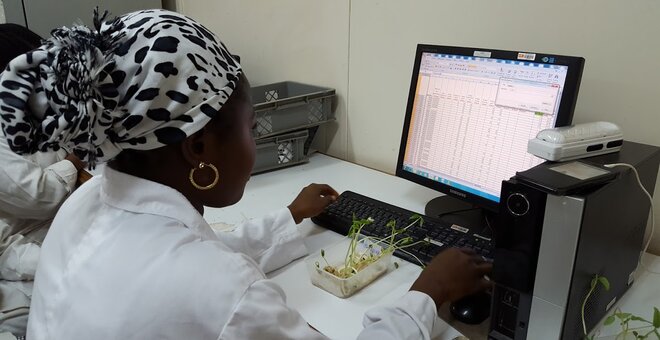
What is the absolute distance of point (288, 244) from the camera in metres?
1.10

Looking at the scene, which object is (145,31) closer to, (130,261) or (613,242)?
(130,261)

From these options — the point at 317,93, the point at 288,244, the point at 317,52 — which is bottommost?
the point at 288,244

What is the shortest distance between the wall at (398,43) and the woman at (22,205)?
0.82 metres

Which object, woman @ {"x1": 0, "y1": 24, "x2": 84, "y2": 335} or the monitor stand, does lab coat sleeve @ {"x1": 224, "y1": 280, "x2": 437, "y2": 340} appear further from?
woman @ {"x1": 0, "y1": 24, "x2": 84, "y2": 335}

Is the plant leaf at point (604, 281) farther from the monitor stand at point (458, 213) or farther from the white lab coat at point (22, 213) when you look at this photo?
the white lab coat at point (22, 213)

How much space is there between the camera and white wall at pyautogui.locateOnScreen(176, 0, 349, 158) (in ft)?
5.53

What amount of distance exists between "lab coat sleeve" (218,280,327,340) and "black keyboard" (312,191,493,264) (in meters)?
0.44

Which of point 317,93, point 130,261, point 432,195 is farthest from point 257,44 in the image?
point 130,261

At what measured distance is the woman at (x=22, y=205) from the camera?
1152 mm

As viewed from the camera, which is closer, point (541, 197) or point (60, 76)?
point (60, 76)

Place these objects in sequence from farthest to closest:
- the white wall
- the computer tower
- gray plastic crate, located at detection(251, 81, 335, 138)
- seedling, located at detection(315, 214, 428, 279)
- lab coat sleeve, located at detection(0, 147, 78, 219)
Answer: the white wall, gray plastic crate, located at detection(251, 81, 335, 138), lab coat sleeve, located at detection(0, 147, 78, 219), seedling, located at detection(315, 214, 428, 279), the computer tower

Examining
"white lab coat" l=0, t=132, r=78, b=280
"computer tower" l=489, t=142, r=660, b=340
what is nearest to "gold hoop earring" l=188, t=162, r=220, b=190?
"computer tower" l=489, t=142, r=660, b=340

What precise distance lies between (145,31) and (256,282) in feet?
1.19

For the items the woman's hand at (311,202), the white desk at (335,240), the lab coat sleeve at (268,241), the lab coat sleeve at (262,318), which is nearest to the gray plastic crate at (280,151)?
the white desk at (335,240)
